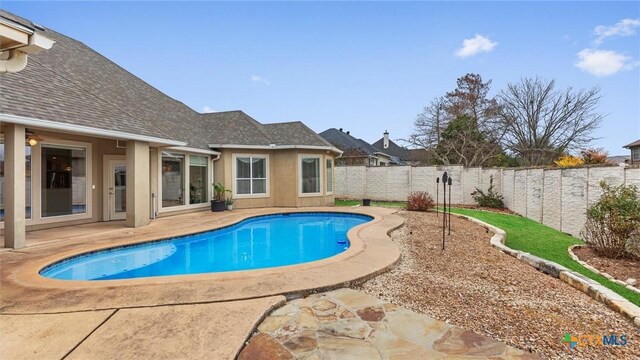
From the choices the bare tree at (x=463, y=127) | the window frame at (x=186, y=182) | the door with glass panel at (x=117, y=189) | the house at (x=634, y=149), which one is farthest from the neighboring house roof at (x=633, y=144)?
the door with glass panel at (x=117, y=189)

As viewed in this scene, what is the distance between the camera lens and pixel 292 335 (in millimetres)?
3312

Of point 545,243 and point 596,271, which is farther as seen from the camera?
point 545,243

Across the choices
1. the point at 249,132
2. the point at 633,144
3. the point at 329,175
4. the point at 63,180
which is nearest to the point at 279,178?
the point at 249,132

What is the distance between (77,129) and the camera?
7.76 metres

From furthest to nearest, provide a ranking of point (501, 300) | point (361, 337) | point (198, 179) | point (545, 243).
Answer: point (198, 179)
point (545, 243)
point (501, 300)
point (361, 337)

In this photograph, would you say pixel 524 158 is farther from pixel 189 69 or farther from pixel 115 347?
pixel 115 347

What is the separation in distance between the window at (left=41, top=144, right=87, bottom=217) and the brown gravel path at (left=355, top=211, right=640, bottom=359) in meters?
10.1

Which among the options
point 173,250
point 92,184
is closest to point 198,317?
→ point 173,250

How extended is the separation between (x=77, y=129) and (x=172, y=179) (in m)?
5.03

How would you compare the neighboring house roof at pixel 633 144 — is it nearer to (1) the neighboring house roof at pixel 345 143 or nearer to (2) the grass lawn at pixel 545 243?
(1) the neighboring house roof at pixel 345 143

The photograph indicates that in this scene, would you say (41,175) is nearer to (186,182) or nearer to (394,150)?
(186,182)

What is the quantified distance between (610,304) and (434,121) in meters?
27.0

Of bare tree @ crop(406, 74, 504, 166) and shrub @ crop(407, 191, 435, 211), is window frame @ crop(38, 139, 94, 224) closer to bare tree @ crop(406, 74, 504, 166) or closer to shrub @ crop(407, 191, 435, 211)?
shrub @ crop(407, 191, 435, 211)

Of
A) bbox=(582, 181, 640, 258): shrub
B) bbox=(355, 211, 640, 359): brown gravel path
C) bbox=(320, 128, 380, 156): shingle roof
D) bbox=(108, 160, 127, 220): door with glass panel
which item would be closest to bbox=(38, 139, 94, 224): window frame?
bbox=(108, 160, 127, 220): door with glass panel
